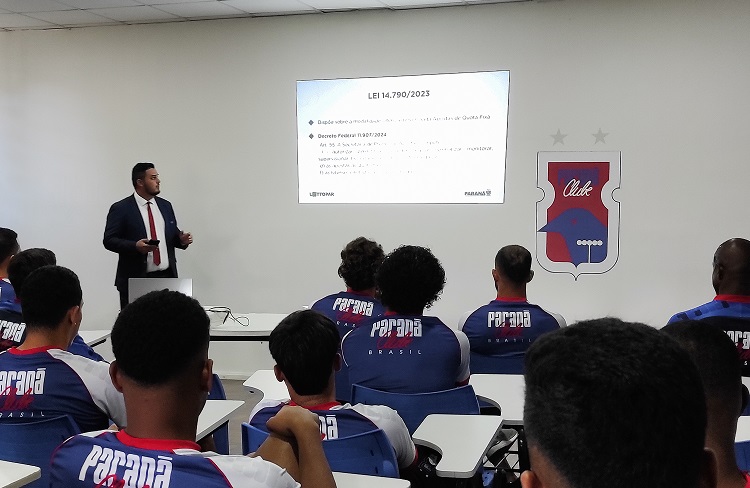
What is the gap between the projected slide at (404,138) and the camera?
588 centimetres

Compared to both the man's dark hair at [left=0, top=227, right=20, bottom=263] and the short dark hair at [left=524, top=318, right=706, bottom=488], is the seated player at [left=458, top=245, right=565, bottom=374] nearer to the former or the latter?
the man's dark hair at [left=0, top=227, right=20, bottom=263]

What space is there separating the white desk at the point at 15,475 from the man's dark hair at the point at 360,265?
214 centimetres

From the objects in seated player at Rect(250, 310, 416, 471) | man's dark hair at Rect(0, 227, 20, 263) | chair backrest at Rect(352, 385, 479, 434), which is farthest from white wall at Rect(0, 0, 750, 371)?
seated player at Rect(250, 310, 416, 471)

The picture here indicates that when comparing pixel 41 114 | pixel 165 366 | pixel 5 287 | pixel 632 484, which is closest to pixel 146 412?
pixel 165 366

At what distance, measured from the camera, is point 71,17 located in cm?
634

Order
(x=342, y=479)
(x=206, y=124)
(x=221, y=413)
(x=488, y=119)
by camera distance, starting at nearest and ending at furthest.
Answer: (x=342, y=479) < (x=221, y=413) < (x=488, y=119) < (x=206, y=124)

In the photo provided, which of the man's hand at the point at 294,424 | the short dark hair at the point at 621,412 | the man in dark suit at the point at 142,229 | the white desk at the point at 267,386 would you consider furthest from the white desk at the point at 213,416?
the man in dark suit at the point at 142,229

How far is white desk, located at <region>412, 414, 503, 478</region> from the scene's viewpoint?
7.01 ft

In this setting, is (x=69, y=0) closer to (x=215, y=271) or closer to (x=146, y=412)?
(x=215, y=271)

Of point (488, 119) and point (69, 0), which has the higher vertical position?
point (69, 0)

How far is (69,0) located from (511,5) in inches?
135

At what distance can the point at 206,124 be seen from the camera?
6535 mm

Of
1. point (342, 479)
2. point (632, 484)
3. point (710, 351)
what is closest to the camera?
point (632, 484)

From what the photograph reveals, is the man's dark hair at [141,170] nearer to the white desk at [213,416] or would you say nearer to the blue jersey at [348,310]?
the blue jersey at [348,310]
